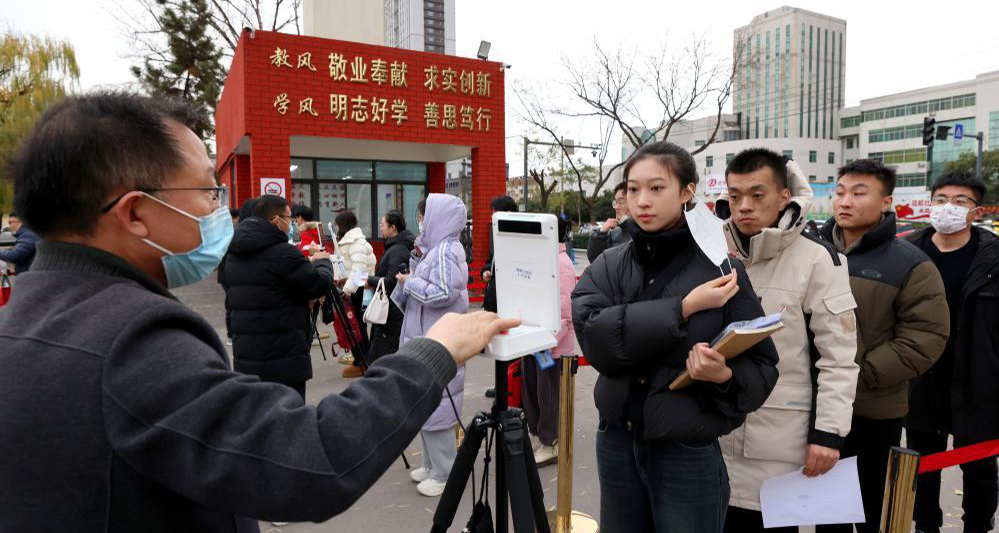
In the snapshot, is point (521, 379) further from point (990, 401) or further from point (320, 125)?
point (320, 125)

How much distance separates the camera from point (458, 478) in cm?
169

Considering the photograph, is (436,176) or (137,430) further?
(436,176)

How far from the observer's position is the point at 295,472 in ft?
3.11

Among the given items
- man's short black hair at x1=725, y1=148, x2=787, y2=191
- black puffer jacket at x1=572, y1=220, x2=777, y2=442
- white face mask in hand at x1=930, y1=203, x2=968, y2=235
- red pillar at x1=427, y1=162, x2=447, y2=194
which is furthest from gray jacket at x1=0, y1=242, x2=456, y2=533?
red pillar at x1=427, y1=162, x2=447, y2=194

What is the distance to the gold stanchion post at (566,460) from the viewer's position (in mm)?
3164

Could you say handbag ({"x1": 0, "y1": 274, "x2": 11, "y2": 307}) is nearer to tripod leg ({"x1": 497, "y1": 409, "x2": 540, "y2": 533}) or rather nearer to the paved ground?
the paved ground

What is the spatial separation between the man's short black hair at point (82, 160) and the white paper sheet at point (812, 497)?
7.52 ft

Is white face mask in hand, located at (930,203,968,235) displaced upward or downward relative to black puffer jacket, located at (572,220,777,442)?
upward

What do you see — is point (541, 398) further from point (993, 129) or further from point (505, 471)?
point (993, 129)

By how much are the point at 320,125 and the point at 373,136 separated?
41.2 inches

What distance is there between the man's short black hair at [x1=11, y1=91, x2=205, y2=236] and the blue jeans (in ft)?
5.48

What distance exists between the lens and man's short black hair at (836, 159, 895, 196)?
294cm

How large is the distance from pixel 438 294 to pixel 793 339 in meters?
2.17

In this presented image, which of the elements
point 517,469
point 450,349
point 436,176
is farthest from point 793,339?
point 436,176
